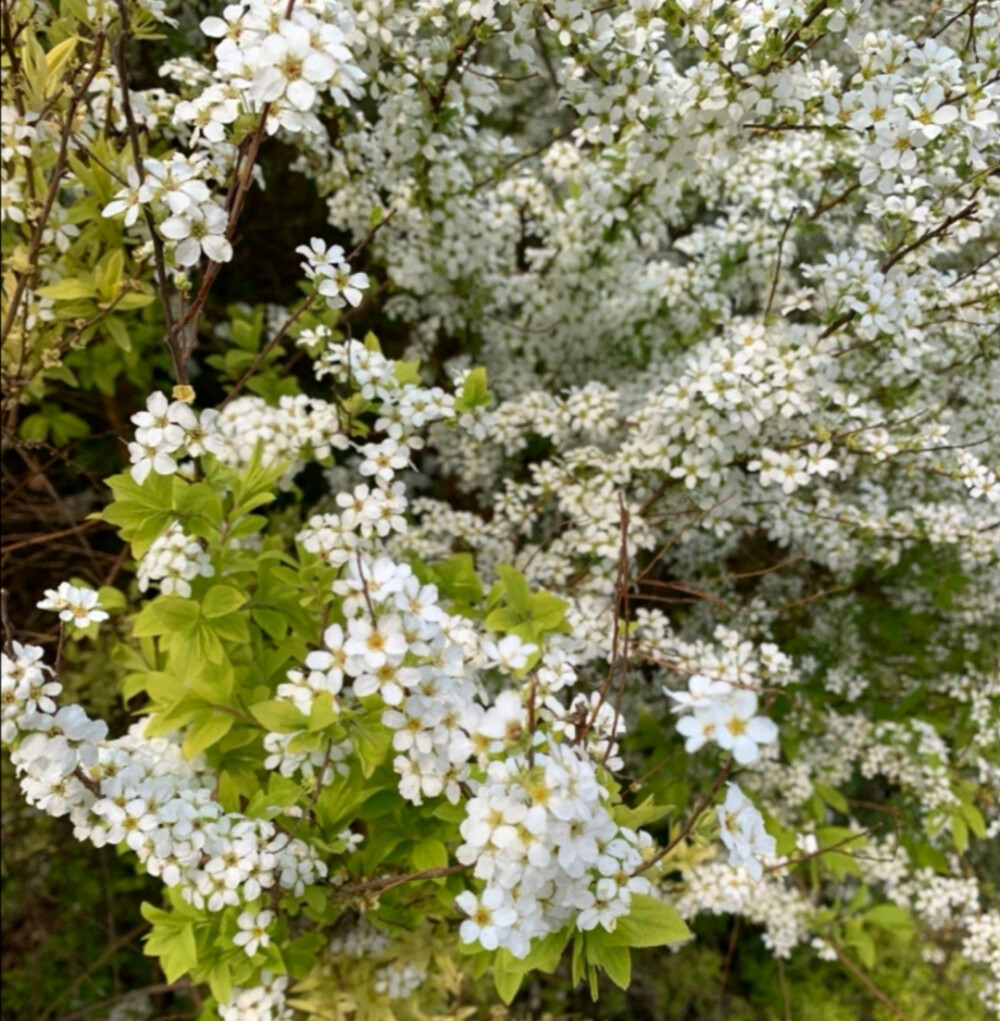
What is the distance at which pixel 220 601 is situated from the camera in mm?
1659

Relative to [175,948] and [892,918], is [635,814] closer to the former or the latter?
[175,948]

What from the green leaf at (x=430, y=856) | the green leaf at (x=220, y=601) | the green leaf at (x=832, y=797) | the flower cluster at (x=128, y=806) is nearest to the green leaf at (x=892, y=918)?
the green leaf at (x=832, y=797)

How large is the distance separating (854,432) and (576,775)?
4.10 ft

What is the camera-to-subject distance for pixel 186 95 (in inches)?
83.2

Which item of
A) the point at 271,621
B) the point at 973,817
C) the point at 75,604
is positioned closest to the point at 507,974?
the point at 271,621

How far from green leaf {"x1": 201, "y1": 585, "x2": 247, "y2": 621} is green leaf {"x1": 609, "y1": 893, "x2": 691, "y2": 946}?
876mm

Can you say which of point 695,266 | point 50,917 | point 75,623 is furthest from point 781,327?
point 50,917

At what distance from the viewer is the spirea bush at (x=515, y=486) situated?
4.43 ft

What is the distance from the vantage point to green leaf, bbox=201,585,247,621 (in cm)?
165

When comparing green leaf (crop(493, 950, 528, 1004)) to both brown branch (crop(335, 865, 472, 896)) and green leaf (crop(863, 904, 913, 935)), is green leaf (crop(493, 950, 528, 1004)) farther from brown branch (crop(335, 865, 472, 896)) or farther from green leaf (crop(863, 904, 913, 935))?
green leaf (crop(863, 904, 913, 935))

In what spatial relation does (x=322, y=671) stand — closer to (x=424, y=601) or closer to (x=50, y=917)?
(x=424, y=601)

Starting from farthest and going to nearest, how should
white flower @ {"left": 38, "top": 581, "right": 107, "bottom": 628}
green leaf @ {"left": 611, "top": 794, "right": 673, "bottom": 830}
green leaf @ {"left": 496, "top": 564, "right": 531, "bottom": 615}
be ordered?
1. green leaf @ {"left": 496, "top": 564, "right": 531, "bottom": 615}
2. white flower @ {"left": 38, "top": 581, "right": 107, "bottom": 628}
3. green leaf @ {"left": 611, "top": 794, "right": 673, "bottom": 830}

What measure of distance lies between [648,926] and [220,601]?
3.10 feet

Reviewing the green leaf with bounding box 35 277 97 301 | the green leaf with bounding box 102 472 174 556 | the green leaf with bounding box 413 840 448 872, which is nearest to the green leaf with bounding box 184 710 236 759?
the green leaf with bounding box 102 472 174 556
